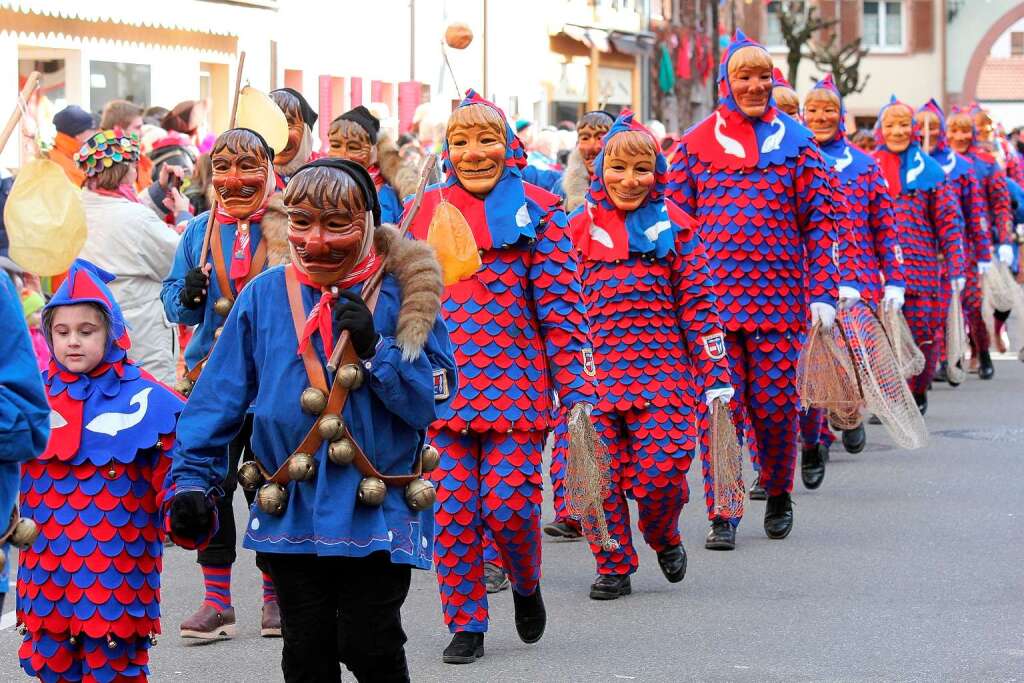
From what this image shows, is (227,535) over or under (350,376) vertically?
under

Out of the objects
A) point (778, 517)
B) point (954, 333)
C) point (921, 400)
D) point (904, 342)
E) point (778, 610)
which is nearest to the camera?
point (778, 610)

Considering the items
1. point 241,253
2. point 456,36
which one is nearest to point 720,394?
point 456,36

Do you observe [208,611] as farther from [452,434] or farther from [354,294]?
[354,294]

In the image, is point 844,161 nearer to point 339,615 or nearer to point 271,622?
point 271,622

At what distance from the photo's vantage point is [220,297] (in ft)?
23.9

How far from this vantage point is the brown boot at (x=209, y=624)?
7.32m

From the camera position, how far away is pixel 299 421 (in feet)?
16.4

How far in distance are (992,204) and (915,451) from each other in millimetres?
5197

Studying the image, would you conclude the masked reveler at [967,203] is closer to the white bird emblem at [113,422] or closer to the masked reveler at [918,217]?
the masked reveler at [918,217]

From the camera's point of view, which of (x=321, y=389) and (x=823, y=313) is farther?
(x=823, y=313)

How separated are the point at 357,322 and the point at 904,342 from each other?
835cm

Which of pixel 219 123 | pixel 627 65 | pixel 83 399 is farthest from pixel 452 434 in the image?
pixel 627 65

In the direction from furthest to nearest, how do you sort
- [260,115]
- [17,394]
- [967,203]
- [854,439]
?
1. [967,203]
2. [854,439]
3. [260,115]
4. [17,394]

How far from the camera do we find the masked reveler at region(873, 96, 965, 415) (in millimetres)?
13656
